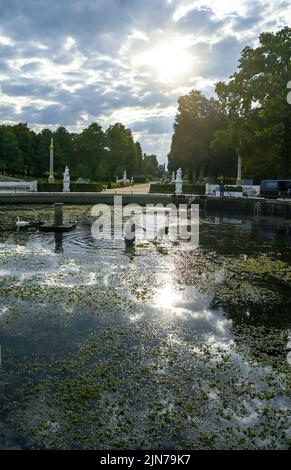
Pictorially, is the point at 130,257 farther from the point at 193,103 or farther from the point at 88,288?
the point at 193,103

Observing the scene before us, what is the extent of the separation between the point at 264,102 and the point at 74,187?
2417 cm

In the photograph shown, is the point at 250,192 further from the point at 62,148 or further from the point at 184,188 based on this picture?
the point at 62,148

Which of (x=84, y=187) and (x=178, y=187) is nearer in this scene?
(x=178, y=187)

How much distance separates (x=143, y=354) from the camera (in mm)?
7871

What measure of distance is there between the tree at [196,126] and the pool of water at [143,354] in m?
50.9

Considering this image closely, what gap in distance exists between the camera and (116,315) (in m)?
9.94

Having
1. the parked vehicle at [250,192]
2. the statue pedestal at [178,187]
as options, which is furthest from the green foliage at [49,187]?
the parked vehicle at [250,192]

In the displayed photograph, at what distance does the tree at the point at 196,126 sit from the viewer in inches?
2544

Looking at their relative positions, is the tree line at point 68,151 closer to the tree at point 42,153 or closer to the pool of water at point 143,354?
the tree at point 42,153

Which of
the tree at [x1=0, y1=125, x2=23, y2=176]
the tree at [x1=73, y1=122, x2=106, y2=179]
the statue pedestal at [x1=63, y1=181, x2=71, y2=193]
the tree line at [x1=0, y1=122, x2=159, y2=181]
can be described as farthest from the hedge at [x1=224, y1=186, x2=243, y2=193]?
the tree at [x1=0, y1=125, x2=23, y2=176]

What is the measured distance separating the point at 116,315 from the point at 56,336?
5.89ft

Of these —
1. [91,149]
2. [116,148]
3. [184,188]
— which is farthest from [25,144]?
[184,188]
